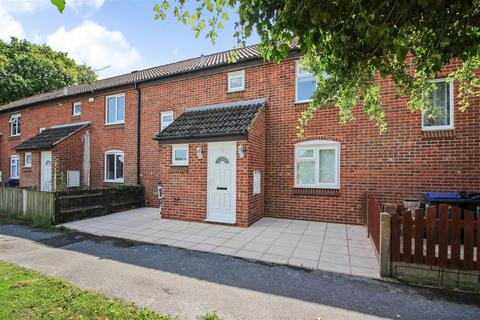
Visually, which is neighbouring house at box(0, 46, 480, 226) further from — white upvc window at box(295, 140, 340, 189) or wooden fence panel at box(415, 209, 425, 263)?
wooden fence panel at box(415, 209, 425, 263)

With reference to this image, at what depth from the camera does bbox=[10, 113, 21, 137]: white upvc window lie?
1742 centimetres

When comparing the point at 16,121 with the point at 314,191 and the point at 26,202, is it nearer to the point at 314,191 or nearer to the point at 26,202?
the point at 26,202

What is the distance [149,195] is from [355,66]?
10283 millimetres

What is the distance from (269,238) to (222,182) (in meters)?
2.51

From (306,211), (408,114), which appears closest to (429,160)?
(408,114)

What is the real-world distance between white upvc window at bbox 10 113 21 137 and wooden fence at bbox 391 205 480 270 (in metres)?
23.0

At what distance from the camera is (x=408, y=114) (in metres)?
7.28

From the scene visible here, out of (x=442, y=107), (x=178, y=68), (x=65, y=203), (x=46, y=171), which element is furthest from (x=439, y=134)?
(x=46, y=171)

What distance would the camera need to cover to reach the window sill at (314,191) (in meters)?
7.96

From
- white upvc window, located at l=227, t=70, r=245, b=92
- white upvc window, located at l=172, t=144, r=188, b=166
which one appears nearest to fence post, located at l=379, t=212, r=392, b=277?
white upvc window, located at l=172, t=144, r=188, b=166

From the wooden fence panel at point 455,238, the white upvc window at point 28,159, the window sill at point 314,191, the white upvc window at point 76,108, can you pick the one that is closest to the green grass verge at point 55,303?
the wooden fence panel at point 455,238

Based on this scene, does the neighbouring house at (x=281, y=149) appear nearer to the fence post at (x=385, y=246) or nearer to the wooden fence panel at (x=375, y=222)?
the wooden fence panel at (x=375, y=222)

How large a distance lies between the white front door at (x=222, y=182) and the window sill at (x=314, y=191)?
2.30 metres

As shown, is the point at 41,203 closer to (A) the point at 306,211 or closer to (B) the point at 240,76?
(B) the point at 240,76
